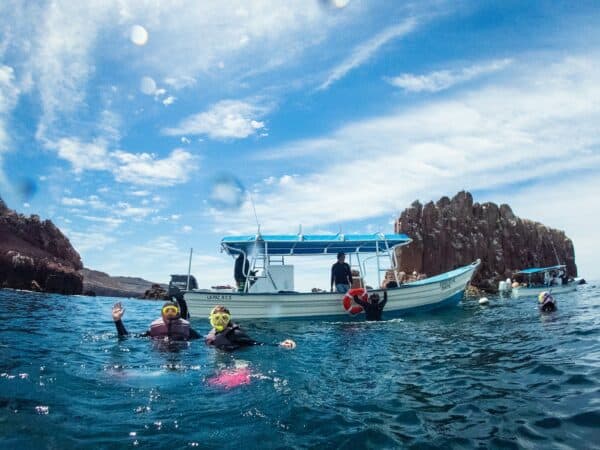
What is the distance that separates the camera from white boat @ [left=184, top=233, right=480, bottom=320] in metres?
14.8

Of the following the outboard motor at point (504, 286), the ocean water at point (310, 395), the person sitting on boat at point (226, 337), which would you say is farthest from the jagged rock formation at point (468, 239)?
the person sitting on boat at point (226, 337)

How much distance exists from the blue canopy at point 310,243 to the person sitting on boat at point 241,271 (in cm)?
35

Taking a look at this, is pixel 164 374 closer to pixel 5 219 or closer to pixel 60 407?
pixel 60 407

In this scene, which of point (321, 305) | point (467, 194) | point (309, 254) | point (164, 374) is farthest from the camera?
point (467, 194)

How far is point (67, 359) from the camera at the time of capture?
7277 mm

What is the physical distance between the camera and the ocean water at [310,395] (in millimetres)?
3797

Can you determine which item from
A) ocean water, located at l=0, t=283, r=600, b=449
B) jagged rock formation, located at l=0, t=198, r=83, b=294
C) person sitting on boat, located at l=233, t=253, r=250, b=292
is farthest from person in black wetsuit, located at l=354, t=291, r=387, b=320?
jagged rock formation, located at l=0, t=198, r=83, b=294

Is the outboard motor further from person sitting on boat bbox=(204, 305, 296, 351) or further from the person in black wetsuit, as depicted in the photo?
person sitting on boat bbox=(204, 305, 296, 351)

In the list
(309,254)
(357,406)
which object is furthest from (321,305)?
(357,406)

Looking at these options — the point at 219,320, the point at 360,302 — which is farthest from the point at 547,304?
the point at 219,320

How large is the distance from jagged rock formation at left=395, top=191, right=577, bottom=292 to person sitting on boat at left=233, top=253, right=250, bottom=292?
45942mm

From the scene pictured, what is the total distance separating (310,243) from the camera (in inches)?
643

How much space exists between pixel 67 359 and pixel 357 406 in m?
5.64

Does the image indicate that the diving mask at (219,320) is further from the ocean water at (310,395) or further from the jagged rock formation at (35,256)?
the jagged rock formation at (35,256)
